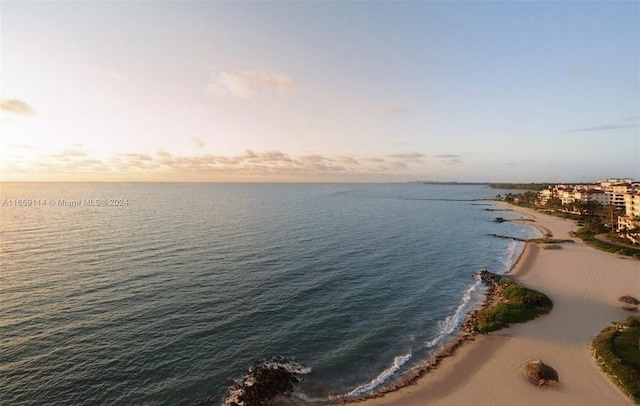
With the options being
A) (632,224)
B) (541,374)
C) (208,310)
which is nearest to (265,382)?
(208,310)

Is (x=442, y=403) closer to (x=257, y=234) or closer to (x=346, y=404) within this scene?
(x=346, y=404)

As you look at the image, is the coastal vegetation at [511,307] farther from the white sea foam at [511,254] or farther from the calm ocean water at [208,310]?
the white sea foam at [511,254]

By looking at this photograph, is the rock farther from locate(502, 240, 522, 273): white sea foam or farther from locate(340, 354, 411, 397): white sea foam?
locate(502, 240, 522, 273): white sea foam

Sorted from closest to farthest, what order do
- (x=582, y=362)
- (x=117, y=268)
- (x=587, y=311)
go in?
(x=582, y=362) → (x=587, y=311) → (x=117, y=268)

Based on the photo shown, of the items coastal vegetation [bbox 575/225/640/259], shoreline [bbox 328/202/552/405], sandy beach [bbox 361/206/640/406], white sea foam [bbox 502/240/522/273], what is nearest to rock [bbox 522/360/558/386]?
sandy beach [bbox 361/206/640/406]

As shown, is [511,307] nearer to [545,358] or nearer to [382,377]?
[545,358]

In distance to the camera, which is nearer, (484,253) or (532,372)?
(532,372)

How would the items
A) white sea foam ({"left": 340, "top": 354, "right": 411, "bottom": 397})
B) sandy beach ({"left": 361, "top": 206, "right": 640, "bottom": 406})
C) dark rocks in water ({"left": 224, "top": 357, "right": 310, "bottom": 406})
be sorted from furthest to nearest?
white sea foam ({"left": 340, "top": 354, "right": 411, "bottom": 397}) < sandy beach ({"left": 361, "top": 206, "right": 640, "bottom": 406}) < dark rocks in water ({"left": 224, "top": 357, "right": 310, "bottom": 406})

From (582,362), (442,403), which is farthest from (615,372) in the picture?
(442,403)
